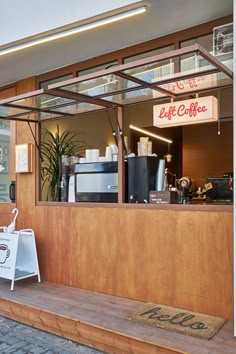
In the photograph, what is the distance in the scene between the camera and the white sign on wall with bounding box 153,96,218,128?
10.3 feet

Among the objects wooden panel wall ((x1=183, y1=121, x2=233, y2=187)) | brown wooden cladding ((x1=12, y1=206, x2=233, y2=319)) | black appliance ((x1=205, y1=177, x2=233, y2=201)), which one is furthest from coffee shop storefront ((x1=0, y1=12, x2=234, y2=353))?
wooden panel wall ((x1=183, y1=121, x2=233, y2=187))

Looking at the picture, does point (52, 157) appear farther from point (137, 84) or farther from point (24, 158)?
point (137, 84)

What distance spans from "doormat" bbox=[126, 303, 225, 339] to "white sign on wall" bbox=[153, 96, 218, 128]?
5.46 ft

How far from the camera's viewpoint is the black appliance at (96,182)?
12.5 feet

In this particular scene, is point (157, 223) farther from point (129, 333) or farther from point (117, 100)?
point (117, 100)

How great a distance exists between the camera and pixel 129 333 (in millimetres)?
2732

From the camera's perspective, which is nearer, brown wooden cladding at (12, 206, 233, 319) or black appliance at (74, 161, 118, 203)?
brown wooden cladding at (12, 206, 233, 319)

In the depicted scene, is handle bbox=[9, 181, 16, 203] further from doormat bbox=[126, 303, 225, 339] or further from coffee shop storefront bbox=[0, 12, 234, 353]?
doormat bbox=[126, 303, 225, 339]

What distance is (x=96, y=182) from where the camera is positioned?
3.94 meters

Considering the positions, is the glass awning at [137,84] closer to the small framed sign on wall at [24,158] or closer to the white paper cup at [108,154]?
the white paper cup at [108,154]

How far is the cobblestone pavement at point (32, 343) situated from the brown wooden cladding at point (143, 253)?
2.48 feet

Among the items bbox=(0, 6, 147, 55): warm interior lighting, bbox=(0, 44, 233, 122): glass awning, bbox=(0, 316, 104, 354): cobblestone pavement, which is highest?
bbox=(0, 6, 147, 55): warm interior lighting

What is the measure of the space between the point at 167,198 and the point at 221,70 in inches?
49.5

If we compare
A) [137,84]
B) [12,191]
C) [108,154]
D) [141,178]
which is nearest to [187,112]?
[137,84]
